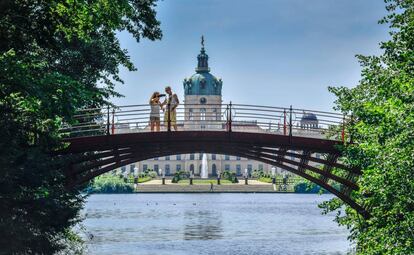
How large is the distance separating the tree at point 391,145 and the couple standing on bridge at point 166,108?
614 cm

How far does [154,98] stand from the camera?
30969 millimetres

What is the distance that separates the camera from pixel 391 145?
22062mm

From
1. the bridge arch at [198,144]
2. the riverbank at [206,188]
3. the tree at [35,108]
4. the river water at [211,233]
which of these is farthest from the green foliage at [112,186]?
the tree at [35,108]

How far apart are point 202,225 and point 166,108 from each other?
35.6 meters

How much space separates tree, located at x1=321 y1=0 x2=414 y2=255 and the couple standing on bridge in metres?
6.14

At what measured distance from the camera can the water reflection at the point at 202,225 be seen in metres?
54.1

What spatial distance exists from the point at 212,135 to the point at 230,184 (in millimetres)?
123847

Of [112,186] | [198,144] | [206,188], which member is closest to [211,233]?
[198,144]

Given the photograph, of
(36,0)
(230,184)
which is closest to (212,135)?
(36,0)

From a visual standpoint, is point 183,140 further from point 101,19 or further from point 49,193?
point 101,19

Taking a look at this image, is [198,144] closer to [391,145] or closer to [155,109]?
[155,109]

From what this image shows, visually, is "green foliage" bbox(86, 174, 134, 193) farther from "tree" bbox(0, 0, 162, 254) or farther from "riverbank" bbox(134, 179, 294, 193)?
"tree" bbox(0, 0, 162, 254)

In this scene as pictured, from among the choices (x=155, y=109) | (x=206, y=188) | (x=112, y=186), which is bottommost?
(x=206, y=188)

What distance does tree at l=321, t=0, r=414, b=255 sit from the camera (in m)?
21.9
